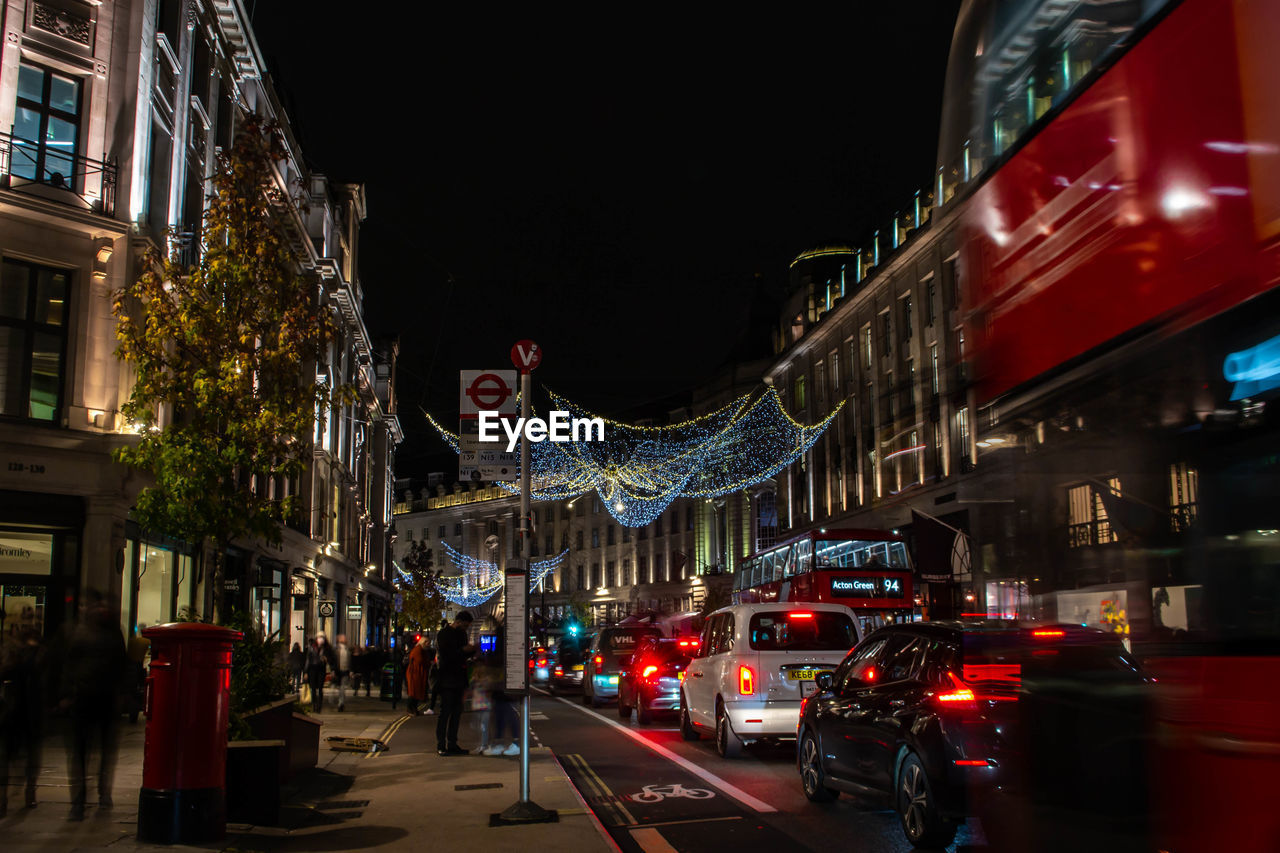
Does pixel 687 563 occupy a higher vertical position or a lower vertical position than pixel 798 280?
lower

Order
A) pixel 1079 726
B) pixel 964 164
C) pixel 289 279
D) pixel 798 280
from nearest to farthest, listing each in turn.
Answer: pixel 1079 726 < pixel 964 164 < pixel 289 279 < pixel 798 280

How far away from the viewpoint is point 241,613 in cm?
1302

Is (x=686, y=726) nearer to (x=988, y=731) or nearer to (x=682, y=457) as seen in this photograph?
(x=988, y=731)

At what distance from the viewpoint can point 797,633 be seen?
1378 centimetres

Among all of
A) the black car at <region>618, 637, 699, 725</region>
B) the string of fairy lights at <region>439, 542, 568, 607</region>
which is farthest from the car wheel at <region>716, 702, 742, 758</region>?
the string of fairy lights at <region>439, 542, 568, 607</region>

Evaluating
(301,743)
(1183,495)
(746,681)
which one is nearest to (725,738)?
(746,681)

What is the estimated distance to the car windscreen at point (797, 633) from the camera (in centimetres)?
1368

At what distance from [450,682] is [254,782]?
5.72m

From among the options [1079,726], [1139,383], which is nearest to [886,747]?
[1079,726]

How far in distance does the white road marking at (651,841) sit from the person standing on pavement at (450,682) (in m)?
6.13

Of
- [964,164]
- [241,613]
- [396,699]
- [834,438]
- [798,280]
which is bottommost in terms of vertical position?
[396,699]

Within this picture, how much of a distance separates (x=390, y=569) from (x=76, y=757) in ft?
224

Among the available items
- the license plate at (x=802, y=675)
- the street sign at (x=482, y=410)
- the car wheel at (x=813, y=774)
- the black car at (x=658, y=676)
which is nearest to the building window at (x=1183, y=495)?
the car wheel at (x=813, y=774)

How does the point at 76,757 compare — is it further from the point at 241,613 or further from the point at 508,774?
the point at 508,774
